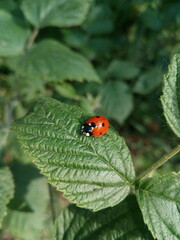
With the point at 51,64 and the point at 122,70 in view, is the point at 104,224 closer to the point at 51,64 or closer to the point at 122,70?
the point at 51,64

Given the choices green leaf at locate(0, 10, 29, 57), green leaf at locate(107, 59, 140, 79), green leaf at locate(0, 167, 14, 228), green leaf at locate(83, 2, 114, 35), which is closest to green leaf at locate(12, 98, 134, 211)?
green leaf at locate(0, 167, 14, 228)

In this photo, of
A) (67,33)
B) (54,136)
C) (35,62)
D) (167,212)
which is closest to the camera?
(167,212)

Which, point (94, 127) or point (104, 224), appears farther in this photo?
point (104, 224)

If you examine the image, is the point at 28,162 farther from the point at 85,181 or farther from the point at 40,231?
the point at 85,181

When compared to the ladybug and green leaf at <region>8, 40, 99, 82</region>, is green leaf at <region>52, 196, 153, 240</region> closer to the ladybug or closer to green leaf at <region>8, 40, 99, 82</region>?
the ladybug

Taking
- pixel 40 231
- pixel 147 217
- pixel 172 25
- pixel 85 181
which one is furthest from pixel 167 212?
pixel 172 25

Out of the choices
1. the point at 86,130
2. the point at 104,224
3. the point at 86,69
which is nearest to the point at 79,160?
the point at 86,130

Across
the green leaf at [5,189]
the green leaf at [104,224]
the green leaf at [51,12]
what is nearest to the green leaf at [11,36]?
the green leaf at [51,12]
